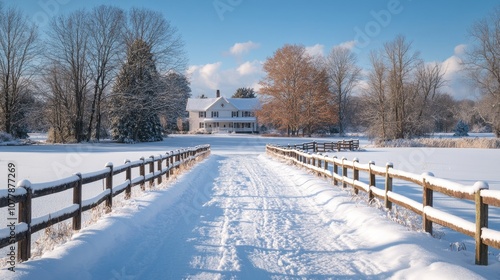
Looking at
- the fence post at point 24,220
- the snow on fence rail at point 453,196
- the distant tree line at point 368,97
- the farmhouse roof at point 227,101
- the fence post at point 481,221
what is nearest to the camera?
the snow on fence rail at point 453,196

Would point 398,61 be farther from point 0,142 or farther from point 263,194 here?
point 0,142

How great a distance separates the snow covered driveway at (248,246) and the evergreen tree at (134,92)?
41623mm

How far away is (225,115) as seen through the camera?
285 ft

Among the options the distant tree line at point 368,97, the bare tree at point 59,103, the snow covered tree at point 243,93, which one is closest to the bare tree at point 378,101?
the distant tree line at point 368,97

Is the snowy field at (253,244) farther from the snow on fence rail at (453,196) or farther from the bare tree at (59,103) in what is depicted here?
the bare tree at (59,103)

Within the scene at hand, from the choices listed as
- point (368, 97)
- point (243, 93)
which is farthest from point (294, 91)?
point (243, 93)

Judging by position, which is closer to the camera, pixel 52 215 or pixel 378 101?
pixel 52 215

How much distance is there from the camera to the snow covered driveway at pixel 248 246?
491cm

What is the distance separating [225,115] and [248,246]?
81.2 m

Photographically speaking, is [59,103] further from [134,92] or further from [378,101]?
[378,101]

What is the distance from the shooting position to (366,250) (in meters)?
6.02

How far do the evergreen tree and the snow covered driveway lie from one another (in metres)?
41.6

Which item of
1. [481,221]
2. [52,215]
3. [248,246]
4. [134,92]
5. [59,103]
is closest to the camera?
[481,221]

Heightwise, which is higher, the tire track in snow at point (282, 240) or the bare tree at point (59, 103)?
the bare tree at point (59, 103)
